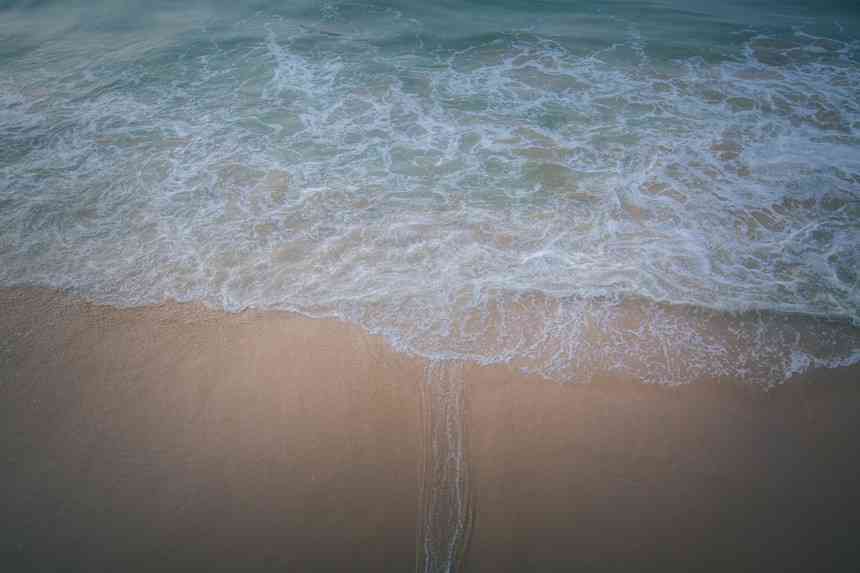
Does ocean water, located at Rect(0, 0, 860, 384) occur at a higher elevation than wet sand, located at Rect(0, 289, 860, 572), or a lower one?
higher

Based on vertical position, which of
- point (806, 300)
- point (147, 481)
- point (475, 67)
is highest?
point (475, 67)

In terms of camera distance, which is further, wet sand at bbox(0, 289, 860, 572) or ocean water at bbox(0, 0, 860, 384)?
ocean water at bbox(0, 0, 860, 384)

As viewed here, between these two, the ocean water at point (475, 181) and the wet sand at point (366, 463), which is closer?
the wet sand at point (366, 463)

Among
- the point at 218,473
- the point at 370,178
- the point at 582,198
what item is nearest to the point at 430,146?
the point at 370,178

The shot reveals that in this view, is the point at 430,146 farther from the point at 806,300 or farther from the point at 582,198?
the point at 806,300

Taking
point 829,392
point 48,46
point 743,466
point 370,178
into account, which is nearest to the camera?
point 743,466

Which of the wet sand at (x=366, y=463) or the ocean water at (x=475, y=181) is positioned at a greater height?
the ocean water at (x=475, y=181)
